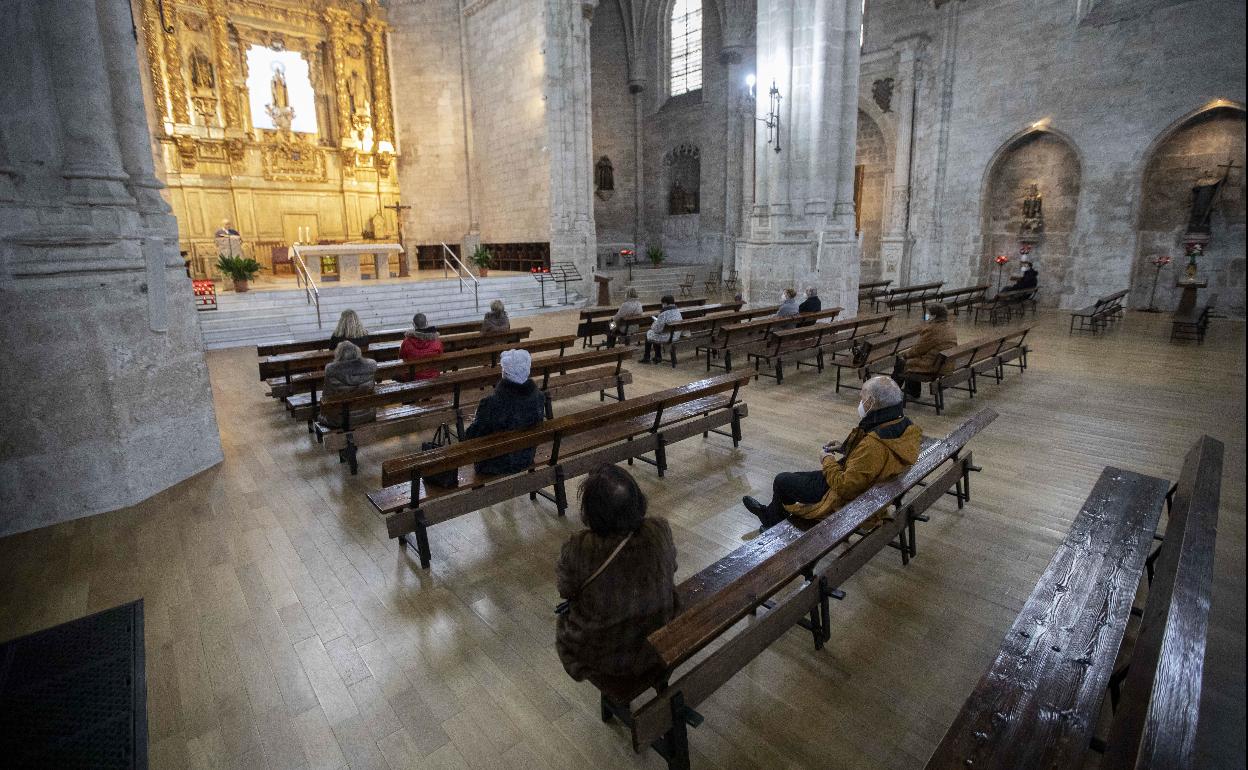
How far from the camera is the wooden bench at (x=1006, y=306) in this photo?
1314 cm

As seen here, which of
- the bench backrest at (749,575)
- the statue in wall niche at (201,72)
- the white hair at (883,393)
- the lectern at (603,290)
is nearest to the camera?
the bench backrest at (749,575)

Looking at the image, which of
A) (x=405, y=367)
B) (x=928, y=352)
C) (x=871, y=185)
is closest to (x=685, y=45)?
(x=871, y=185)

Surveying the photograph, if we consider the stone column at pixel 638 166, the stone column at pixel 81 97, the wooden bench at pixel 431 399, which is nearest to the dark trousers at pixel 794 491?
the wooden bench at pixel 431 399

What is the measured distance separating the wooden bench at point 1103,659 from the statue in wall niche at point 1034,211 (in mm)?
15445

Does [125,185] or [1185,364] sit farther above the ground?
[125,185]

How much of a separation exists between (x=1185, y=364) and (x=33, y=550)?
42.4ft

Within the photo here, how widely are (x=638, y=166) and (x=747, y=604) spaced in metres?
23.2

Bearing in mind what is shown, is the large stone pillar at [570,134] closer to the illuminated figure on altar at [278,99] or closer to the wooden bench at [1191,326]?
the illuminated figure on altar at [278,99]

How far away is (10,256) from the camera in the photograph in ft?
13.5

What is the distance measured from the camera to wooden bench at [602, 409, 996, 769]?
2144 mm

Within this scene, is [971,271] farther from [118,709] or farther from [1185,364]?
[118,709]

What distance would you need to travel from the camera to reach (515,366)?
405 cm

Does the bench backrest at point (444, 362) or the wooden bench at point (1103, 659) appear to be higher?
the bench backrest at point (444, 362)

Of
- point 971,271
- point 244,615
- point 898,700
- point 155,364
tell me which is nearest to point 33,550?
point 155,364
